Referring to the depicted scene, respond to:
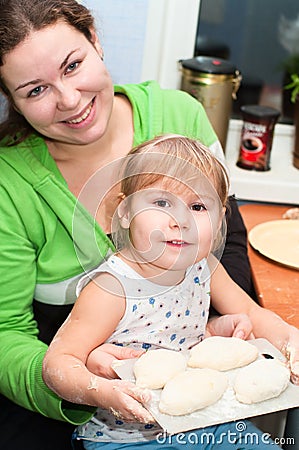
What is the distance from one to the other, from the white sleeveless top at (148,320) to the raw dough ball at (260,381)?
16 cm

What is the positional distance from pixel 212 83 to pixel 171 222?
98 cm

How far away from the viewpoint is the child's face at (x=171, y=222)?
1134 millimetres

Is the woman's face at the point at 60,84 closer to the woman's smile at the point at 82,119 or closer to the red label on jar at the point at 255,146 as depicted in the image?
the woman's smile at the point at 82,119

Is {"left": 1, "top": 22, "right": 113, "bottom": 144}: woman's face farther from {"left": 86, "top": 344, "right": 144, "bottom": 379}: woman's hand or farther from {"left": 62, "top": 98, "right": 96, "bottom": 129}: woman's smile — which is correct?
{"left": 86, "top": 344, "right": 144, "bottom": 379}: woman's hand

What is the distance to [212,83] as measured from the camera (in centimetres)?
202

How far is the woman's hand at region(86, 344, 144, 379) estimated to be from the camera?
3.80 feet

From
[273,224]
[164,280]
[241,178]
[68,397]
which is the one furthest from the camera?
[241,178]

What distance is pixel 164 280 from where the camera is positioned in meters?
1.26

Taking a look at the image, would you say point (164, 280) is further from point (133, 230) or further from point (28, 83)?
point (28, 83)

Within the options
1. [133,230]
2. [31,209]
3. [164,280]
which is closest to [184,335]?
[164,280]

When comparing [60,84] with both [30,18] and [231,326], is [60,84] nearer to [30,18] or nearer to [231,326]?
[30,18]

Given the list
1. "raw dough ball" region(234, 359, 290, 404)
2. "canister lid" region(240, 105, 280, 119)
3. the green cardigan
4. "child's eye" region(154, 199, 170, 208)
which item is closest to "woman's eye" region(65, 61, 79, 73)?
the green cardigan

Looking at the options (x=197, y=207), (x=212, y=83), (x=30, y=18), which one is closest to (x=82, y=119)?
(x=30, y=18)

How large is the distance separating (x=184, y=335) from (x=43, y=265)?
12.4 inches
